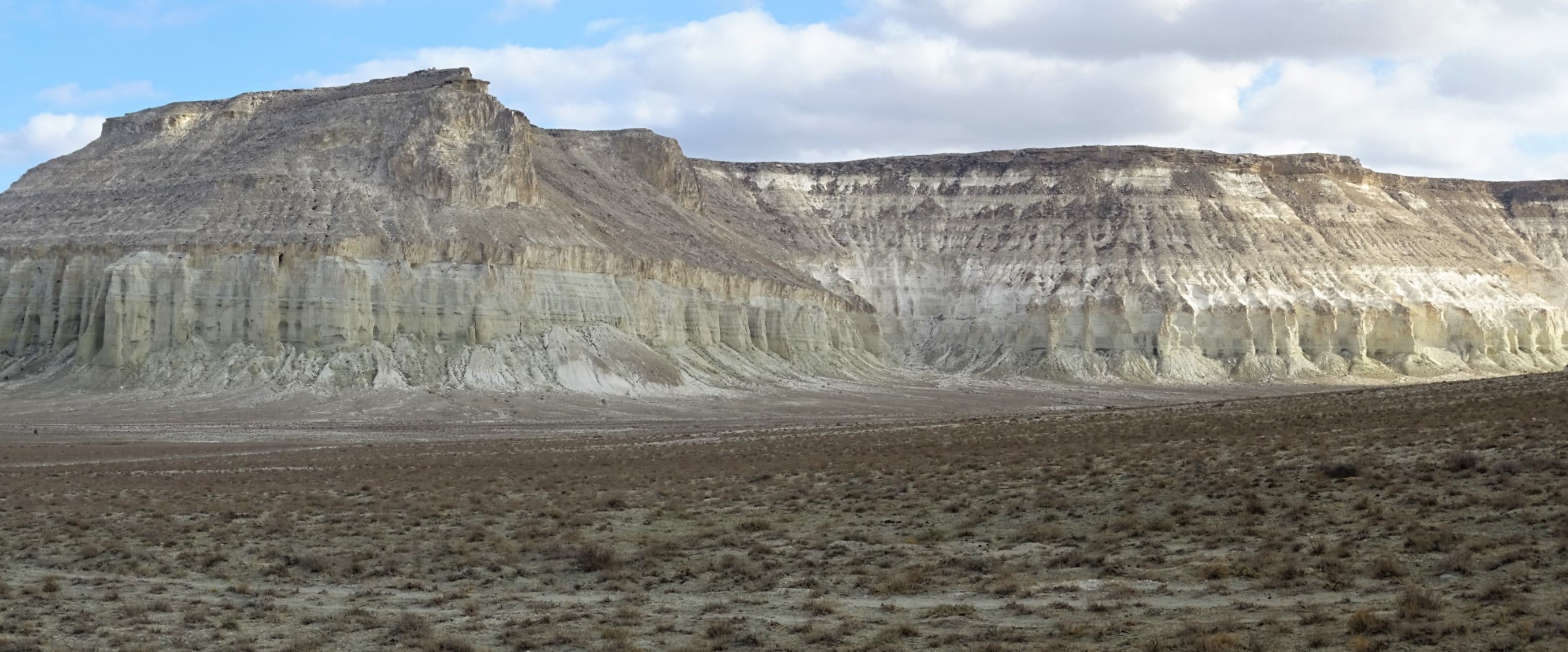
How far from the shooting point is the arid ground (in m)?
14.4

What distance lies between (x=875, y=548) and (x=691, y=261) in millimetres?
78286

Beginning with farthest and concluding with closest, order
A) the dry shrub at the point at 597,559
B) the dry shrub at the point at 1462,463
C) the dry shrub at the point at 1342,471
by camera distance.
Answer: the dry shrub at the point at 1342,471 → the dry shrub at the point at 1462,463 → the dry shrub at the point at 597,559

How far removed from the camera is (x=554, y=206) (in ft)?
304

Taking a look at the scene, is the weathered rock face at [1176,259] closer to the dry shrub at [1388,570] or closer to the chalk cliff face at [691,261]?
the chalk cliff face at [691,261]

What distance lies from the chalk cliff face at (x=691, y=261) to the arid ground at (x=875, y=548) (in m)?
42.7

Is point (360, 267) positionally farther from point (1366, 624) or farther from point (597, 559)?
point (1366, 624)

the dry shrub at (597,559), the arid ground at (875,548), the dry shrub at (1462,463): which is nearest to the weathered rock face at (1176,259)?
the arid ground at (875,548)

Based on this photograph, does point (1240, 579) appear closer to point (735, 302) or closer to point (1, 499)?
point (1, 499)

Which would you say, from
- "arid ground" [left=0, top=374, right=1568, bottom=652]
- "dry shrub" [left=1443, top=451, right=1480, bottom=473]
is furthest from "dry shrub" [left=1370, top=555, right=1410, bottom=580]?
"dry shrub" [left=1443, top=451, right=1480, bottom=473]

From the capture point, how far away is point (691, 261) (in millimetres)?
97688

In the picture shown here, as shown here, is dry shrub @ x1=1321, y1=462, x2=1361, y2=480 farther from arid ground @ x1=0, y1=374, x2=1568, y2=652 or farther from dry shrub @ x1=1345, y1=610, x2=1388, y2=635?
dry shrub @ x1=1345, y1=610, x2=1388, y2=635

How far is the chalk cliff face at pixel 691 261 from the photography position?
7606 cm

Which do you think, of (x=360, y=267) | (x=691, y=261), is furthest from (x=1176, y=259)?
(x=360, y=267)

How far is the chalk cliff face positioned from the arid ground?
4269 centimetres
